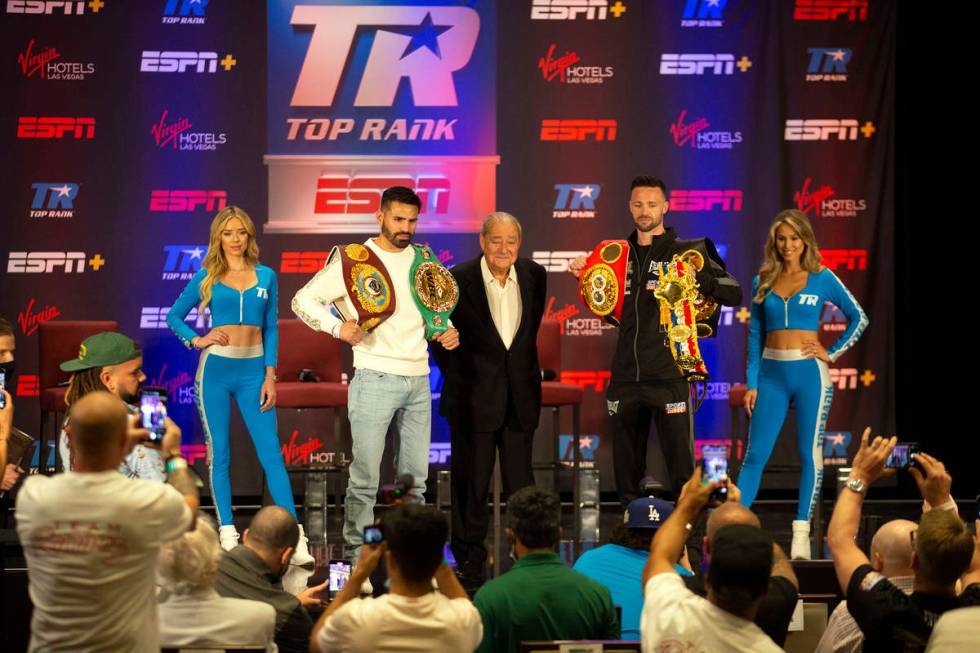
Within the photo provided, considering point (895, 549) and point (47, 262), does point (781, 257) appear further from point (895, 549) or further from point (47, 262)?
point (47, 262)

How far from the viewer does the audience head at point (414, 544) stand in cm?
280

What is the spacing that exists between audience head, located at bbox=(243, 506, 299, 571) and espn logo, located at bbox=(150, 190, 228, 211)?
483cm

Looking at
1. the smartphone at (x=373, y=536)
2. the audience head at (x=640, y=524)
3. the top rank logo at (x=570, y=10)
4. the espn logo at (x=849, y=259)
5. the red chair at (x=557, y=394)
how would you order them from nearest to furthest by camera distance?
the smartphone at (x=373, y=536), the audience head at (x=640, y=524), the red chair at (x=557, y=394), the top rank logo at (x=570, y=10), the espn logo at (x=849, y=259)

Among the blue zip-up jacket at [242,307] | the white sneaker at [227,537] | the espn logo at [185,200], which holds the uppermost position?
the espn logo at [185,200]

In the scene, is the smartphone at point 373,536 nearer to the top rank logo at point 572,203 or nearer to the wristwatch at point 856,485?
the wristwatch at point 856,485

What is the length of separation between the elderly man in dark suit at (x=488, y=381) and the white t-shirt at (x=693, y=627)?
257 centimetres

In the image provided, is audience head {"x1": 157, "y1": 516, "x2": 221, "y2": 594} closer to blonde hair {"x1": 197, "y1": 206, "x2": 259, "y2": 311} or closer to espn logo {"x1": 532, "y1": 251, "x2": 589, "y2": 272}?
blonde hair {"x1": 197, "y1": 206, "x2": 259, "y2": 311}

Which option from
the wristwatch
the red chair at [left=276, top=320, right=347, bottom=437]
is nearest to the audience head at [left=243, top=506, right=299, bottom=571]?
the wristwatch

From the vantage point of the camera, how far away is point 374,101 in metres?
7.99

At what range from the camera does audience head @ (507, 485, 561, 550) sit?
3254mm

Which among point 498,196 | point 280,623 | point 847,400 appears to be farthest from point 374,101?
point 280,623

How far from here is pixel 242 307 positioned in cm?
567

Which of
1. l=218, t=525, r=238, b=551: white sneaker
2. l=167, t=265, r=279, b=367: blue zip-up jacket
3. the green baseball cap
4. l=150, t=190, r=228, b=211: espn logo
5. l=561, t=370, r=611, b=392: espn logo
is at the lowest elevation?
l=218, t=525, r=238, b=551: white sneaker

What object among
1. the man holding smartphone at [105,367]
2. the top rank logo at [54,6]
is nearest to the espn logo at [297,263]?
the top rank logo at [54,6]
